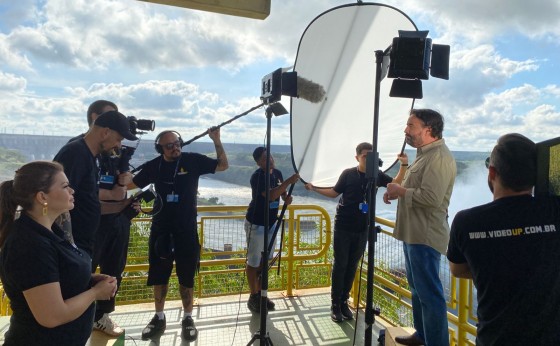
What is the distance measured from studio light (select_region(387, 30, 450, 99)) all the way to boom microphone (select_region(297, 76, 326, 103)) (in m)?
0.69

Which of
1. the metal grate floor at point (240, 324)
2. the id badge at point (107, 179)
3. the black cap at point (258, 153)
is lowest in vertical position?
the metal grate floor at point (240, 324)

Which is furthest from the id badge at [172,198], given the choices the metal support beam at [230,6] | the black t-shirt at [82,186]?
the metal support beam at [230,6]

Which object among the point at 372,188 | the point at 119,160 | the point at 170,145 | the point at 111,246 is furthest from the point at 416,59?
the point at 111,246

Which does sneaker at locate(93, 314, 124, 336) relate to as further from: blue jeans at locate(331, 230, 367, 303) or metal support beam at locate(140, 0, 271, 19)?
metal support beam at locate(140, 0, 271, 19)

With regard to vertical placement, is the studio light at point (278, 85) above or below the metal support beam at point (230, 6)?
below

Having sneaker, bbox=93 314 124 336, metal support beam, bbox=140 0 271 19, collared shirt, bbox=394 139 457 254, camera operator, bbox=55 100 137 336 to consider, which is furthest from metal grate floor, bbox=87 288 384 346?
metal support beam, bbox=140 0 271 19

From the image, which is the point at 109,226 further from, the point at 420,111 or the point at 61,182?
the point at 420,111

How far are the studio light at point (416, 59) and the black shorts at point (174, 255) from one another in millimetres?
2086

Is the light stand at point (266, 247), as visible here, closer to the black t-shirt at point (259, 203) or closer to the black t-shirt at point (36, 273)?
the black t-shirt at point (259, 203)

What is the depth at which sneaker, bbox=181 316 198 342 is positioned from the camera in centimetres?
328

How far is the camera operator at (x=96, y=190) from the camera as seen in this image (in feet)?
7.46

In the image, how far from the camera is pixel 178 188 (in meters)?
3.19

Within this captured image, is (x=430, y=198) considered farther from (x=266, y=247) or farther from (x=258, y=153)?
(x=258, y=153)

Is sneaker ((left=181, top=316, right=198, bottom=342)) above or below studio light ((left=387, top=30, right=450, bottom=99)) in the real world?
below
